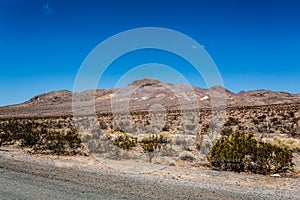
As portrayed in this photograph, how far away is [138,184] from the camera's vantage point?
772 cm

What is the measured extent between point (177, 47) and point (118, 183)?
1074cm

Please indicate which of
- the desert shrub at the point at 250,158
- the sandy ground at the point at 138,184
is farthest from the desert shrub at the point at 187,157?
the sandy ground at the point at 138,184

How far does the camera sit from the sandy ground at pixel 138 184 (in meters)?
6.59

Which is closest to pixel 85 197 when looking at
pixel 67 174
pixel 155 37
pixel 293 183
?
pixel 67 174

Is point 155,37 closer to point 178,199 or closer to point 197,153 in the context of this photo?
point 197,153

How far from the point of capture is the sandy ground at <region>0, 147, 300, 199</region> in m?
6.59

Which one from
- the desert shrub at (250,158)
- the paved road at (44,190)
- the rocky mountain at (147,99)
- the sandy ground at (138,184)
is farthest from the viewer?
the rocky mountain at (147,99)

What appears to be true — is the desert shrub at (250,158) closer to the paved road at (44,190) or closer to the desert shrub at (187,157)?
the desert shrub at (187,157)

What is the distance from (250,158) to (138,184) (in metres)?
5.36

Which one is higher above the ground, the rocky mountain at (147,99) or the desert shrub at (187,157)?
the rocky mountain at (147,99)

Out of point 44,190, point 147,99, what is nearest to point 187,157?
point 44,190

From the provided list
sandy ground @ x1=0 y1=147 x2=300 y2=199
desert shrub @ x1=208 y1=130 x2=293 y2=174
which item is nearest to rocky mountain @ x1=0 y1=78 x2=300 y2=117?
desert shrub @ x1=208 y1=130 x2=293 y2=174

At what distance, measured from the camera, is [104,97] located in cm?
11738

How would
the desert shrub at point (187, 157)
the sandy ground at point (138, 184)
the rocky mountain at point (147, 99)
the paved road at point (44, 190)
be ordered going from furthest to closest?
1. the rocky mountain at point (147, 99)
2. the desert shrub at point (187, 157)
3. the sandy ground at point (138, 184)
4. the paved road at point (44, 190)
